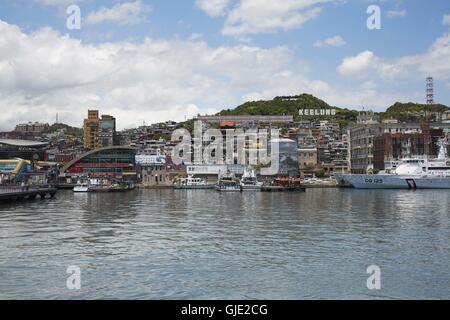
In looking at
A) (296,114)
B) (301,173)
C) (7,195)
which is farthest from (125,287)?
(296,114)

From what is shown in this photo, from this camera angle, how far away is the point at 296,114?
144 metres

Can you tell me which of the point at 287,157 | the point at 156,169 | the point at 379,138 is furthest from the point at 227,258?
the point at 156,169

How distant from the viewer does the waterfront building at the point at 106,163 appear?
293 feet

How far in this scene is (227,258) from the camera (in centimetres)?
1520

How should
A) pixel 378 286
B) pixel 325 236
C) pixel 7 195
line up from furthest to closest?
pixel 7 195 < pixel 325 236 < pixel 378 286

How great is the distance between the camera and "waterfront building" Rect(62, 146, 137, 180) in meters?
89.2

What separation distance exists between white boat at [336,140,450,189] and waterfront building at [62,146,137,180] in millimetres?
41026

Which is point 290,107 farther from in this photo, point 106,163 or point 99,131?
point 106,163

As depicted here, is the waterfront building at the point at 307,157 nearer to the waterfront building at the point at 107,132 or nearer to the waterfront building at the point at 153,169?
the waterfront building at the point at 153,169

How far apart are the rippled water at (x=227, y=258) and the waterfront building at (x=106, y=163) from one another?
64.0m

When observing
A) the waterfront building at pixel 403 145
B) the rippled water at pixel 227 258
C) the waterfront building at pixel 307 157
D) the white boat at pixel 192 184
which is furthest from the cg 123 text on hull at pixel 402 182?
the rippled water at pixel 227 258

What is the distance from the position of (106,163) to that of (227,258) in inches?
3036
